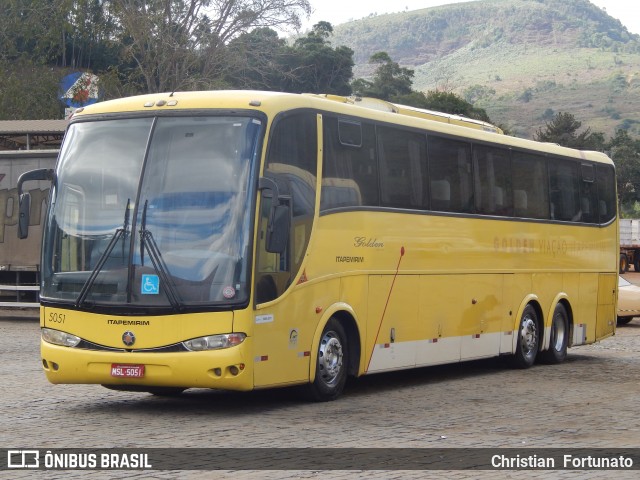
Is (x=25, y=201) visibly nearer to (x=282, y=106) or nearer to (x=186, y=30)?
(x=282, y=106)

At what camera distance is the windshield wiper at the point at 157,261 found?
39.9ft

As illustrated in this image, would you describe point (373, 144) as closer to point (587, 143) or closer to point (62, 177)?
point (62, 177)

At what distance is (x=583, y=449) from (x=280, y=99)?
4.91 metres

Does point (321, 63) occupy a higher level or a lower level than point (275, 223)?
higher

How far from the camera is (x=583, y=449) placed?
10359 mm

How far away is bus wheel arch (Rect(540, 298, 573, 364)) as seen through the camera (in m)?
20.0

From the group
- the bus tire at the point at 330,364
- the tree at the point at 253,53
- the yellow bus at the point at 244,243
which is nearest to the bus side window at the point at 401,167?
the yellow bus at the point at 244,243

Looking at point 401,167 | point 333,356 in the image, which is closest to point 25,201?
point 333,356

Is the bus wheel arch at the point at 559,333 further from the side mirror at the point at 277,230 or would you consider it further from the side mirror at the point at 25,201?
the side mirror at the point at 25,201

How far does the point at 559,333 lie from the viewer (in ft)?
66.6

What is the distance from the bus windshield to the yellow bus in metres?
0.01

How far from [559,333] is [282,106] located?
893 cm

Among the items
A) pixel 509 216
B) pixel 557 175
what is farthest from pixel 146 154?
pixel 557 175

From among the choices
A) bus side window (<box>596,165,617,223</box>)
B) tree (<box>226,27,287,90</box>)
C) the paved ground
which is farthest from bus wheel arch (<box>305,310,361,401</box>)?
tree (<box>226,27,287,90</box>)
